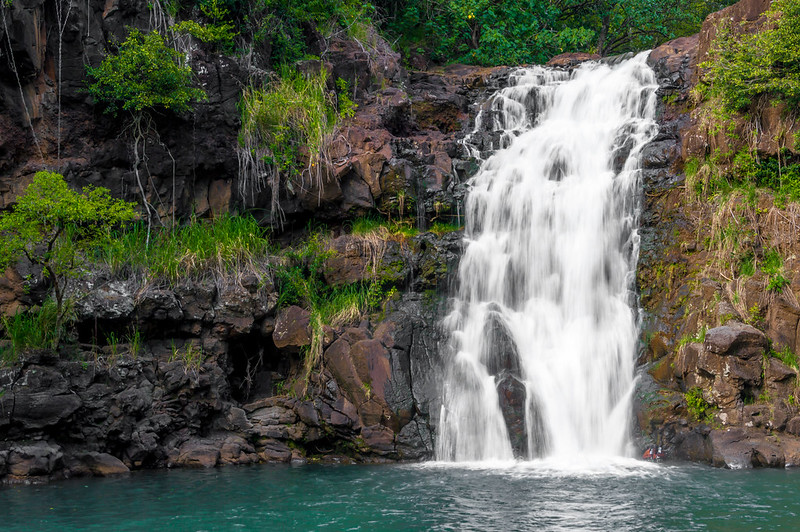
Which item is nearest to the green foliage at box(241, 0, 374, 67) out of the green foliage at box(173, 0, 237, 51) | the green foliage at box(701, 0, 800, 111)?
the green foliage at box(173, 0, 237, 51)

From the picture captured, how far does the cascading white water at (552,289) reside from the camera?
36.1 ft

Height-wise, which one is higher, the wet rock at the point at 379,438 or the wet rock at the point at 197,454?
the wet rock at the point at 379,438

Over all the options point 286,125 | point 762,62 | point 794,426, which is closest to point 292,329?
point 286,125

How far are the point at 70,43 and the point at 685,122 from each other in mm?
11565

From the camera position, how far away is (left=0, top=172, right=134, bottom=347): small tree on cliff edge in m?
10.2

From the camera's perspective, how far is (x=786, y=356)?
10.3 metres

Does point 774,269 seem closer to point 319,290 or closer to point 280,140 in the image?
point 319,290

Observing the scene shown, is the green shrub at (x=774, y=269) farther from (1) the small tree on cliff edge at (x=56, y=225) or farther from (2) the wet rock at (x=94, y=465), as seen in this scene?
(2) the wet rock at (x=94, y=465)

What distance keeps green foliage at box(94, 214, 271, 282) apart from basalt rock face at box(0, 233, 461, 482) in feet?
1.14

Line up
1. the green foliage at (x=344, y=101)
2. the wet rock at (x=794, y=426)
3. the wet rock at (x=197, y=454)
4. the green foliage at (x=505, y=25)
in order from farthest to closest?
the green foliage at (x=505, y=25) → the green foliage at (x=344, y=101) → the wet rock at (x=197, y=454) → the wet rock at (x=794, y=426)

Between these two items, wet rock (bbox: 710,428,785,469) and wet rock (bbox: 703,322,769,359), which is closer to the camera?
wet rock (bbox: 710,428,785,469)

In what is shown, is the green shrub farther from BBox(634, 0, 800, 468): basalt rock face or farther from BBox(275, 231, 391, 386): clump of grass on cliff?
BBox(275, 231, 391, 386): clump of grass on cliff

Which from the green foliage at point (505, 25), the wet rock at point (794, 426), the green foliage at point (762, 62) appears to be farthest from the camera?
the green foliage at point (505, 25)

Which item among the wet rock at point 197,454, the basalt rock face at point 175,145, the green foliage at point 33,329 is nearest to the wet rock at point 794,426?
the basalt rock face at point 175,145
